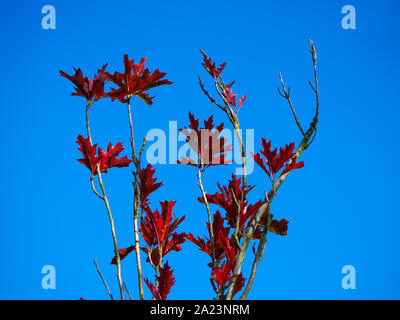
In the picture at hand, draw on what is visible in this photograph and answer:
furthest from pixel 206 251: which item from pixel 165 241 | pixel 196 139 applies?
pixel 196 139

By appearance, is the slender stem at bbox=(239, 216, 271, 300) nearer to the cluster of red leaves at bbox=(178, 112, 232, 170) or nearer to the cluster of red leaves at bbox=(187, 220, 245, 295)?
the cluster of red leaves at bbox=(187, 220, 245, 295)

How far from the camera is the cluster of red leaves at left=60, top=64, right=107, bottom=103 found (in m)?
1.60

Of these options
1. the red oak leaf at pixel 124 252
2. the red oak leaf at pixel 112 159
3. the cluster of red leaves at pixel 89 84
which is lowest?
the red oak leaf at pixel 124 252

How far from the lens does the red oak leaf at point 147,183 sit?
5.30 ft

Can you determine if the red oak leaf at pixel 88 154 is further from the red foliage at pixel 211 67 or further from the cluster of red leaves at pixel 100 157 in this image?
the red foliage at pixel 211 67

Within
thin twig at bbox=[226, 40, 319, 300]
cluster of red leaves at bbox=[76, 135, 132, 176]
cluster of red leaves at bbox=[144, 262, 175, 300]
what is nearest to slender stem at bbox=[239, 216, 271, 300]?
thin twig at bbox=[226, 40, 319, 300]

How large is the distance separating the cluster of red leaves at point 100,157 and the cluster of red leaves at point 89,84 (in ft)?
0.65

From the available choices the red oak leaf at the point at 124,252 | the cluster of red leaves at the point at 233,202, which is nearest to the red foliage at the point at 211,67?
the cluster of red leaves at the point at 233,202

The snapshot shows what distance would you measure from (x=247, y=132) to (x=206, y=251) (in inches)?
18.9

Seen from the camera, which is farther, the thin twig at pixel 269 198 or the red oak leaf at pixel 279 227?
the red oak leaf at pixel 279 227

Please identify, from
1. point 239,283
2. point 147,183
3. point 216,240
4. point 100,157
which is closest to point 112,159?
point 100,157

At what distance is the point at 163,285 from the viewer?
154 centimetres
